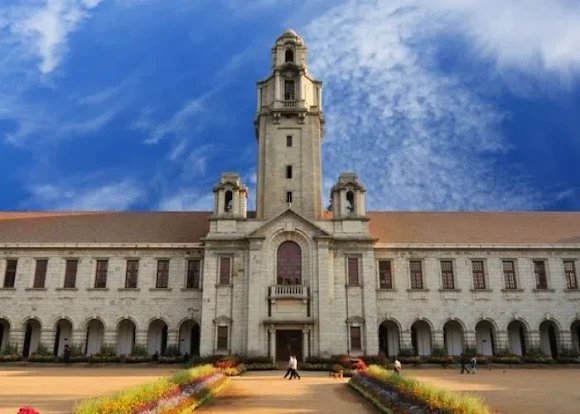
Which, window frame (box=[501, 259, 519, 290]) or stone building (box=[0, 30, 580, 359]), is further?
window frame (box=[501, 259, 519, 290])

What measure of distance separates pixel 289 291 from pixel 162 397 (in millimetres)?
23710

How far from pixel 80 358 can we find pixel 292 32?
33.1 metres

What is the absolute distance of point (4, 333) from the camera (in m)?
42.5

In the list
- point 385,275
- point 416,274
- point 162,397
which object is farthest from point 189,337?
point 162,397

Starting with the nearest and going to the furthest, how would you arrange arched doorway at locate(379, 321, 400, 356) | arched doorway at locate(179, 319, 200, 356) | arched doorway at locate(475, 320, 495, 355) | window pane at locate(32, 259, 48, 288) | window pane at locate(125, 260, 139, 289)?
arched doorway at locate(379, 321, 400, 356)
arched doorway at locate(475, 320, 495, 355)
arched doorway at locate(179, 319, 200, 356)
window pane at locate(125, 260, 139, 289)
window pane at locate(32, 259, 48, 288)

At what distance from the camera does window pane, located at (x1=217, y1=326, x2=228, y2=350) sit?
38.1m

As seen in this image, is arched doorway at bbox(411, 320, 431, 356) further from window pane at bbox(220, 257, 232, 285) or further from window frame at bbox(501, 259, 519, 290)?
window pane at bbox(220, 257, 232, 285)

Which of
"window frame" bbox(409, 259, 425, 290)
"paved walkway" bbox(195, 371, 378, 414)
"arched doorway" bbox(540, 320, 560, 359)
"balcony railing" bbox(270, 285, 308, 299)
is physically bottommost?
"paved walkway" bbox(195, 371, 378, 414)

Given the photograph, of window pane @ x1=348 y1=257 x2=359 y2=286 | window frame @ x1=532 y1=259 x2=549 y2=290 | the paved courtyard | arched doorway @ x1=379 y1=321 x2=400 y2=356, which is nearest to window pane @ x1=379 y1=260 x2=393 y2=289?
arched doorway @ x1=379 y1=321 x2=400 y2=356

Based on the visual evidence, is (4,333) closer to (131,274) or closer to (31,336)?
(31,336)

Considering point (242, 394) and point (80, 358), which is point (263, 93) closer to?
point (80, 358)

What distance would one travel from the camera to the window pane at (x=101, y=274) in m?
42.3

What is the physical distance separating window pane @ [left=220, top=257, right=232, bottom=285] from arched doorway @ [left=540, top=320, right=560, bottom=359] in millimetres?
25695

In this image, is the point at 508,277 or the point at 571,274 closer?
the point at 508,277
